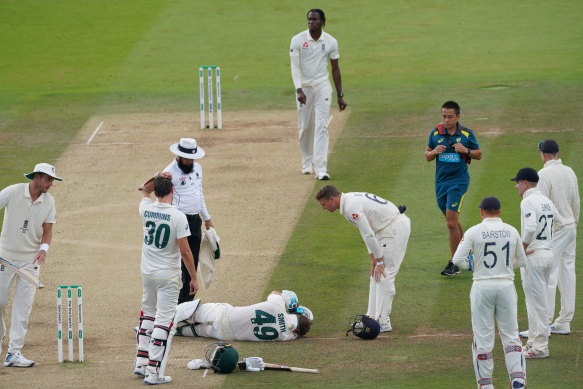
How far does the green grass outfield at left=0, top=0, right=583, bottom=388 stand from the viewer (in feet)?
36.7

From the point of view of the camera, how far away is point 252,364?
1050cm

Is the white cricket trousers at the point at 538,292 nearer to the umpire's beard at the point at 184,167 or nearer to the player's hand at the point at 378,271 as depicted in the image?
the player's hand at the point at 378,271

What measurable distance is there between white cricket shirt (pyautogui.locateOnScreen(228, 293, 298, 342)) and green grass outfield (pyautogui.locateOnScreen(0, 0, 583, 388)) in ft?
0.63

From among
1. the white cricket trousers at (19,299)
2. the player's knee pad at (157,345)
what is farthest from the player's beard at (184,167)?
the player's knee pad at (157,345)

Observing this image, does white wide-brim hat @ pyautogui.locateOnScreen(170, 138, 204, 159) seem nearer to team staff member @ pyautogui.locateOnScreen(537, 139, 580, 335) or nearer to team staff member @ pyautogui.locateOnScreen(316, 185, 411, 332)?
team staff member @ pyautogui.locateOnScreen(316, 185, 411, 332)

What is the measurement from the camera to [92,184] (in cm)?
1806

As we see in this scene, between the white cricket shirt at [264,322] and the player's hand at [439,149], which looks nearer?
the white cricket shirt at [264,322]

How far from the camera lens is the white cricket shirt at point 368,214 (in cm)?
1127

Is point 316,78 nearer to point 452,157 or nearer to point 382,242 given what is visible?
point 452,157

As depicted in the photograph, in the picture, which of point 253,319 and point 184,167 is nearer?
point 253,319

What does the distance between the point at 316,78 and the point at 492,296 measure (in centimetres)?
838

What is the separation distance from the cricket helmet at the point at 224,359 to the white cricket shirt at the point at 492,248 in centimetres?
263

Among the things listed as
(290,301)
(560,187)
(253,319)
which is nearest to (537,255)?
(560,187)

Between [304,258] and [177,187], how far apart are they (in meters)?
2.81
